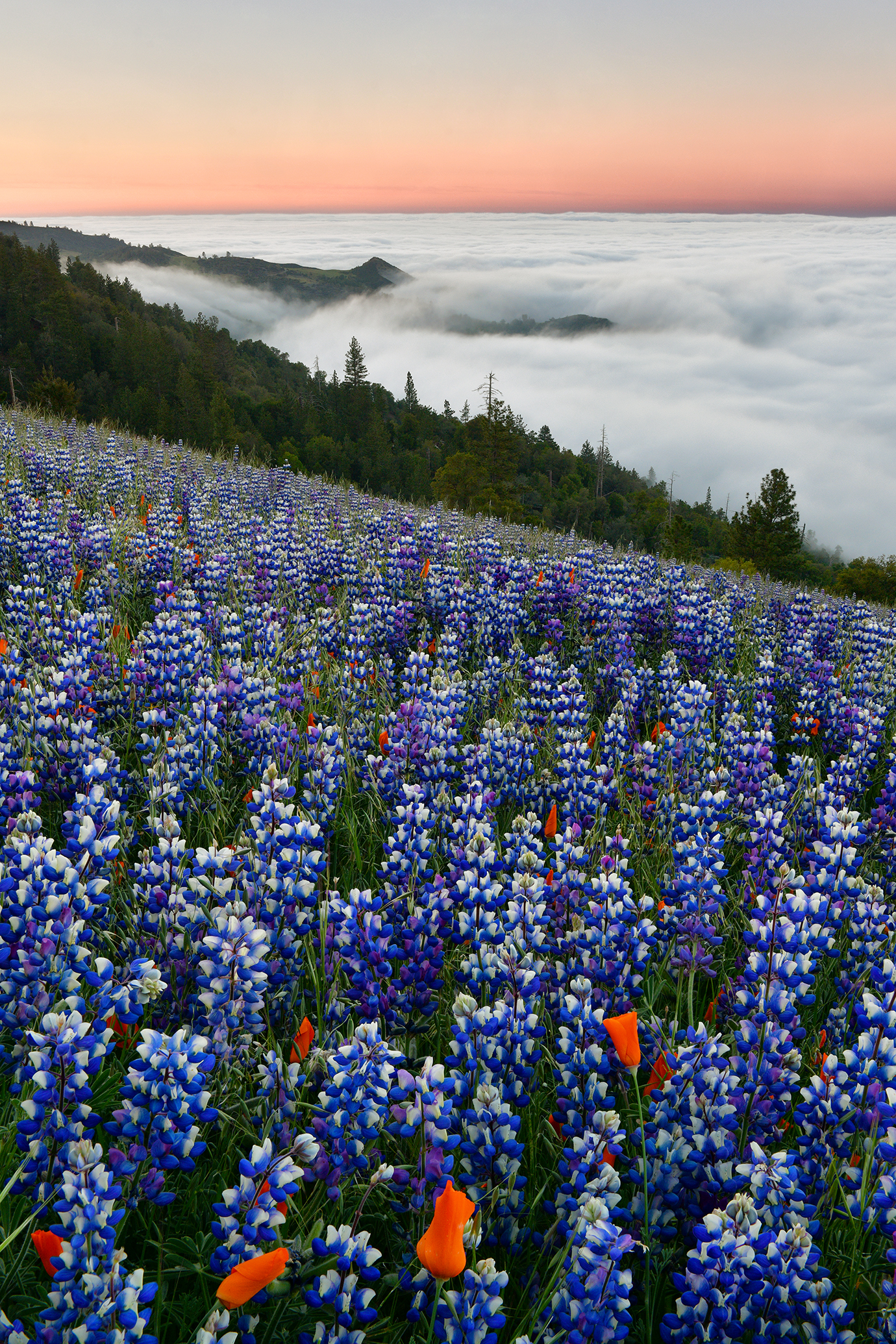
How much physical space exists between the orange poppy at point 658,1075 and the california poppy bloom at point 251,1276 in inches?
42.7

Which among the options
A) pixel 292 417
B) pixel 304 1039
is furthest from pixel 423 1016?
pixel 292 417

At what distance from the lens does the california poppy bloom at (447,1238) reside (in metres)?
1.46

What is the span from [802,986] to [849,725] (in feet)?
13.0

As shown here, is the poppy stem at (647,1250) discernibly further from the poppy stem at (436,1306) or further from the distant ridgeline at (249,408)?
the distant ridgeline at (249,408)

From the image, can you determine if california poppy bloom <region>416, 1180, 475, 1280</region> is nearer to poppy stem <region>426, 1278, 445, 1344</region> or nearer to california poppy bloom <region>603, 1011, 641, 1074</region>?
poppy stem <region>426, 1278, 445, 1344</region>

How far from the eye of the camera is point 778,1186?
1.78 metres

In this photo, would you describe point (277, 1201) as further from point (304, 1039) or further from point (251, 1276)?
point (304, 1039)

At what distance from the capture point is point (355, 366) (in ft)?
426

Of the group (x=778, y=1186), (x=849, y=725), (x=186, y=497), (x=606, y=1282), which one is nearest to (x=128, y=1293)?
(x=606, y=1282)

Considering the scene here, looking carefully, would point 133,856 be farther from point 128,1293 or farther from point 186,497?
point 186,497

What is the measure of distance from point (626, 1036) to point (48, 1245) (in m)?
1.43

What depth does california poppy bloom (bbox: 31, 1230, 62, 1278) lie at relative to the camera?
1.57 m

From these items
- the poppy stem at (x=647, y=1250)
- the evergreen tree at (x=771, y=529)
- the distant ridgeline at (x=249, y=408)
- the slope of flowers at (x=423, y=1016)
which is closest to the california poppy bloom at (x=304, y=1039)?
the slope of flowers at (x=423, y=1016)

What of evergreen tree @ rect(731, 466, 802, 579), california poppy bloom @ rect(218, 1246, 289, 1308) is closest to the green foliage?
evergreen tree @ rect(731, 466, 802, 579)
